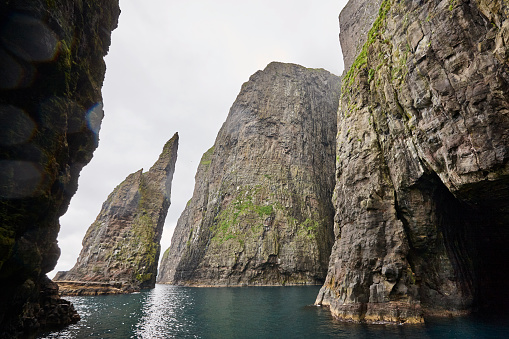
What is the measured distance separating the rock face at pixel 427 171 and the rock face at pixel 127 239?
56.9 metres

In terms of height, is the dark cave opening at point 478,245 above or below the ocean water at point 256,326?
above

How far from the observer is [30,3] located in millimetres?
10969

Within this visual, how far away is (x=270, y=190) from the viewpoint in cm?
8281

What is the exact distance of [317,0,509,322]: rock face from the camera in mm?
16719

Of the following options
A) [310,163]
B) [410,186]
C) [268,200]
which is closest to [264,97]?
[310,163]

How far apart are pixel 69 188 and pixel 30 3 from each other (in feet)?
45.8

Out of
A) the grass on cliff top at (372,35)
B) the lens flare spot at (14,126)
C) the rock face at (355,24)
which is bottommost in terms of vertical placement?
the lens flare spot at (14,126)

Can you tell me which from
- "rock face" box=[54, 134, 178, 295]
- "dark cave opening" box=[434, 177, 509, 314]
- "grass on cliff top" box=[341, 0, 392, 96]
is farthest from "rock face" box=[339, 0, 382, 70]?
"rock face" box=[54, 134, 178, 295]

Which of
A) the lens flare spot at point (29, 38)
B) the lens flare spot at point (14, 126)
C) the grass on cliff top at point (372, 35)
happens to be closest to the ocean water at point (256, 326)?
the lens flare spot at point (14, 126)

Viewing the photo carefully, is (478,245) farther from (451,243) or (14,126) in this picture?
(14,126)

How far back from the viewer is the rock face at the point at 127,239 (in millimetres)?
65750

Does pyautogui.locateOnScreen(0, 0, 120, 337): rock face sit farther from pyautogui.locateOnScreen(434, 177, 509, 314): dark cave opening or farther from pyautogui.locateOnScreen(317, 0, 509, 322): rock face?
pyautogui.locateOnScreen(434, 177, 509, 314): dark cave opening

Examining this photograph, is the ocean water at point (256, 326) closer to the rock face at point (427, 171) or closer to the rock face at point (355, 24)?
the rock face at point (427, 171)

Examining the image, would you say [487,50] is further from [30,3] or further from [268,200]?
[268,200]
